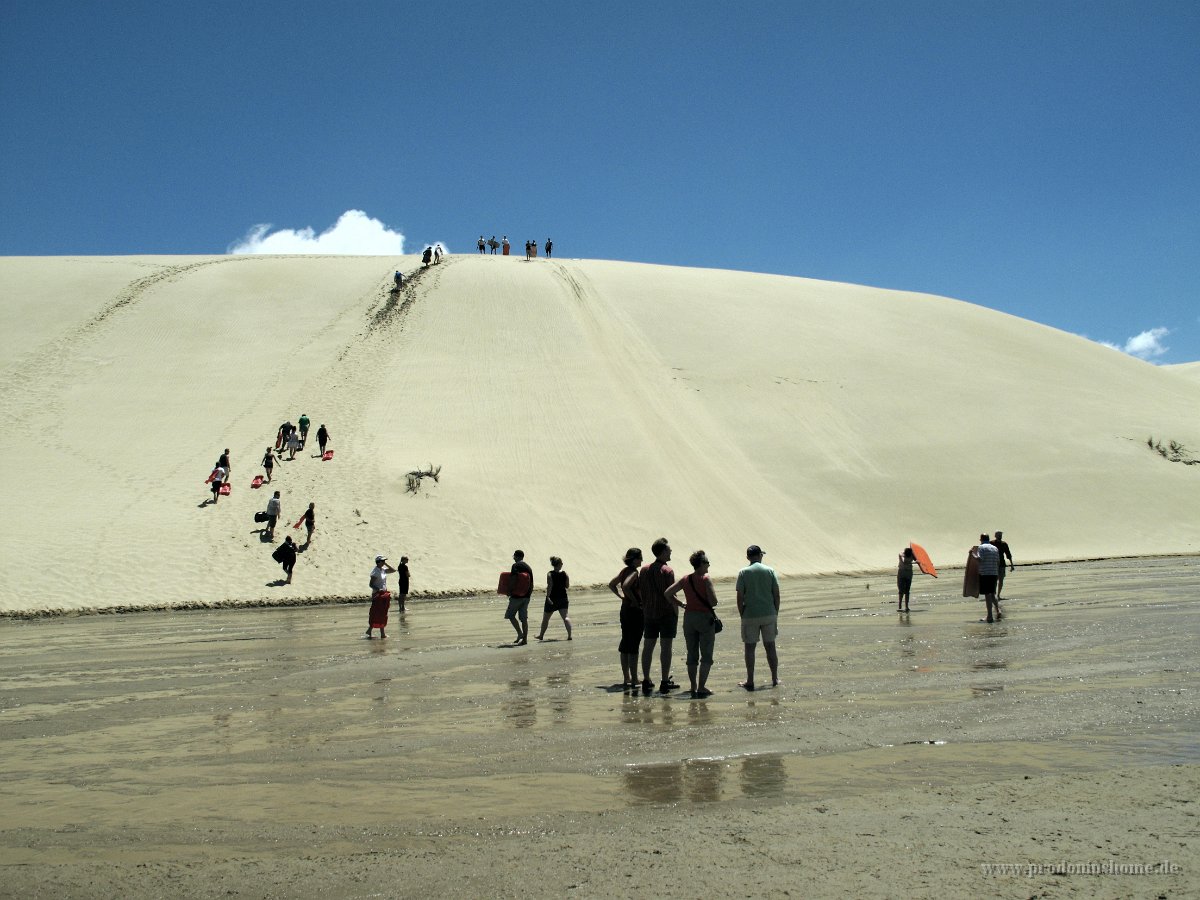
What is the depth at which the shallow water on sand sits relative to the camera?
586 cm

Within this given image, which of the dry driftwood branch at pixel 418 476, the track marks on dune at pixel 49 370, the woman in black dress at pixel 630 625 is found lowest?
the woman in black dress at pixel 630 625

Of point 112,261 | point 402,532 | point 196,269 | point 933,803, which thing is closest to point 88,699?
point 933,803

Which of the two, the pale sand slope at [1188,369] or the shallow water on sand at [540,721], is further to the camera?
the pale sand slope at [1188,369]

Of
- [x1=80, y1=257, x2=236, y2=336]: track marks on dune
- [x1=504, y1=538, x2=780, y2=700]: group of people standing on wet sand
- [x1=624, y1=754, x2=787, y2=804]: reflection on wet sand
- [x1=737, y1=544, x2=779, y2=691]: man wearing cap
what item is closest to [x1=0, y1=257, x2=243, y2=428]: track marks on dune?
[x1=80, y1=257, x2=236, y2=336]: track marks on dune

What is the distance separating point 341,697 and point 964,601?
43.7 feet

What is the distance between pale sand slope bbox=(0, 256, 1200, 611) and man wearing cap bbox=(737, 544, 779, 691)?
13507 mm

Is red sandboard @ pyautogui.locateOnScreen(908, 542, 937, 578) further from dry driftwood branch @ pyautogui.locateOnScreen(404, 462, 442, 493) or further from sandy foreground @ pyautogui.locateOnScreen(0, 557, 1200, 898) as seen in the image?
dry driftwood branch @ pyautogui.locateOnScreen(404, 462, 442, 493)

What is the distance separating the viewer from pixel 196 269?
48.2 metres

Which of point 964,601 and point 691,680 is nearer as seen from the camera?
point 691,680

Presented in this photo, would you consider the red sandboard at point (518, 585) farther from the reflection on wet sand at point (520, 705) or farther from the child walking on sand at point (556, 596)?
the reflection on wet sand at point (520, 705)

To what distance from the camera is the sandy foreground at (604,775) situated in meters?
4.54

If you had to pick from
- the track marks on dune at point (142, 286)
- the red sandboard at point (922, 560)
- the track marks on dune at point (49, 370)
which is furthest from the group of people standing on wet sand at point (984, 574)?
the track marks on dune at point (142, 286)

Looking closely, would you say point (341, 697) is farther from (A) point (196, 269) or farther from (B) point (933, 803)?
(A) point (196, 269)

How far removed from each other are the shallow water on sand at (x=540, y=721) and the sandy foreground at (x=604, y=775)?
0.13 ft
